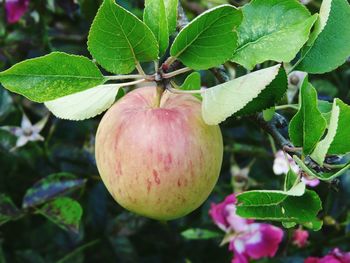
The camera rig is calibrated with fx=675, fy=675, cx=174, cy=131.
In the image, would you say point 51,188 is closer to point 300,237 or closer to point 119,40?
point 300,237

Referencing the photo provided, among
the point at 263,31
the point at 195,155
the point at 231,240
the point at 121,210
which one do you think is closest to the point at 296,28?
the point at 263,31

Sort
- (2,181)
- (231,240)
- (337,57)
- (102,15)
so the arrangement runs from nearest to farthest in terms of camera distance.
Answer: (102,15), (337,57), (231,240), (2,181)

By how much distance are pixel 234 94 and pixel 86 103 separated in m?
0.16

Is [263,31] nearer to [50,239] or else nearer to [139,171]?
[139,171]

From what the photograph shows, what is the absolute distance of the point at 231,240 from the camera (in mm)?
1138

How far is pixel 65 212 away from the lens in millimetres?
1108

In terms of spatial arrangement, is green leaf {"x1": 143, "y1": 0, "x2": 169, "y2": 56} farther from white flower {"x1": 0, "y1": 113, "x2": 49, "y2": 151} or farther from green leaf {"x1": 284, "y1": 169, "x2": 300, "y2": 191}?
white flower {"x1": 0, "y1": 113, "x2": 49, "y2": 151}

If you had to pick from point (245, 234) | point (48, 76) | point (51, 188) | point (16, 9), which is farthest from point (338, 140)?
point (16, 9)

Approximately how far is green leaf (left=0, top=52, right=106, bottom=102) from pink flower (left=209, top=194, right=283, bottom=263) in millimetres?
524

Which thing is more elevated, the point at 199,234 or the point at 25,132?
the point at 25,132

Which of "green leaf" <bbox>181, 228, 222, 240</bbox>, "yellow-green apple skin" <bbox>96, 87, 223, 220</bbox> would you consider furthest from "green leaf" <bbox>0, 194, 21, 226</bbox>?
"yellow-green apple skin" <bbox>96, 87, 223, 220</bbox>

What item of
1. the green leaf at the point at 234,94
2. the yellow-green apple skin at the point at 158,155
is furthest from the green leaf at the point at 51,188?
the green leaf at the point at 234,94

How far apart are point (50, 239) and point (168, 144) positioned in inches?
31.9

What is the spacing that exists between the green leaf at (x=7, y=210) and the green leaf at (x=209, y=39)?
0.61 meters
